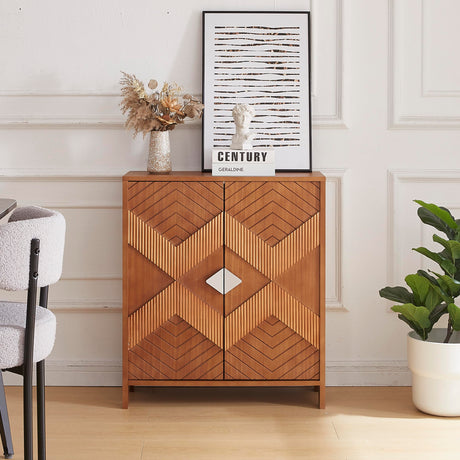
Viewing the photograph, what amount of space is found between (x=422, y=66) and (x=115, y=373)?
1897mm

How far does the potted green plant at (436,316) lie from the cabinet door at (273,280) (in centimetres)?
37

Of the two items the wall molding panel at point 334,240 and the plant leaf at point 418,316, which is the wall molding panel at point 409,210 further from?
the plant leaf at point 418,316

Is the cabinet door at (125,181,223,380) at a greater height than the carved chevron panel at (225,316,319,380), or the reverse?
the cabinet door at (125,181,223,380)

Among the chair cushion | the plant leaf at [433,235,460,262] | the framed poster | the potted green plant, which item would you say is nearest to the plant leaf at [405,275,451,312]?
the potted green plant

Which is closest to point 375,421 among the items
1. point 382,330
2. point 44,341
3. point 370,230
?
point 382,330

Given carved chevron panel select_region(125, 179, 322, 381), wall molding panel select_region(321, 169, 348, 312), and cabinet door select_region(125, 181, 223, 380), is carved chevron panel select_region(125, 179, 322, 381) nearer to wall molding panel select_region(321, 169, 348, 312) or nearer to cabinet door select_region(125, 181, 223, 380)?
cabinet door select_region(125, 181, 223, 380)

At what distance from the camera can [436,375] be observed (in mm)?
2908

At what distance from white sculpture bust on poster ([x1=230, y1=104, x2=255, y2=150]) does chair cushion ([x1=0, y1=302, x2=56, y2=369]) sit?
1.15 metres

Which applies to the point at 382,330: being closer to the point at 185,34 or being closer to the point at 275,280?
the point at 275,280

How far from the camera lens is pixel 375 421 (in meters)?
2.92

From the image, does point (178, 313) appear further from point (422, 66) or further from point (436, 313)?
point (422, 66)

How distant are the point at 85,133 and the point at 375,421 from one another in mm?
1700

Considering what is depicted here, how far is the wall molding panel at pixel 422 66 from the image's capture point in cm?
327

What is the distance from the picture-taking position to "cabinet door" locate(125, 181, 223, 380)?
9.71 ft
